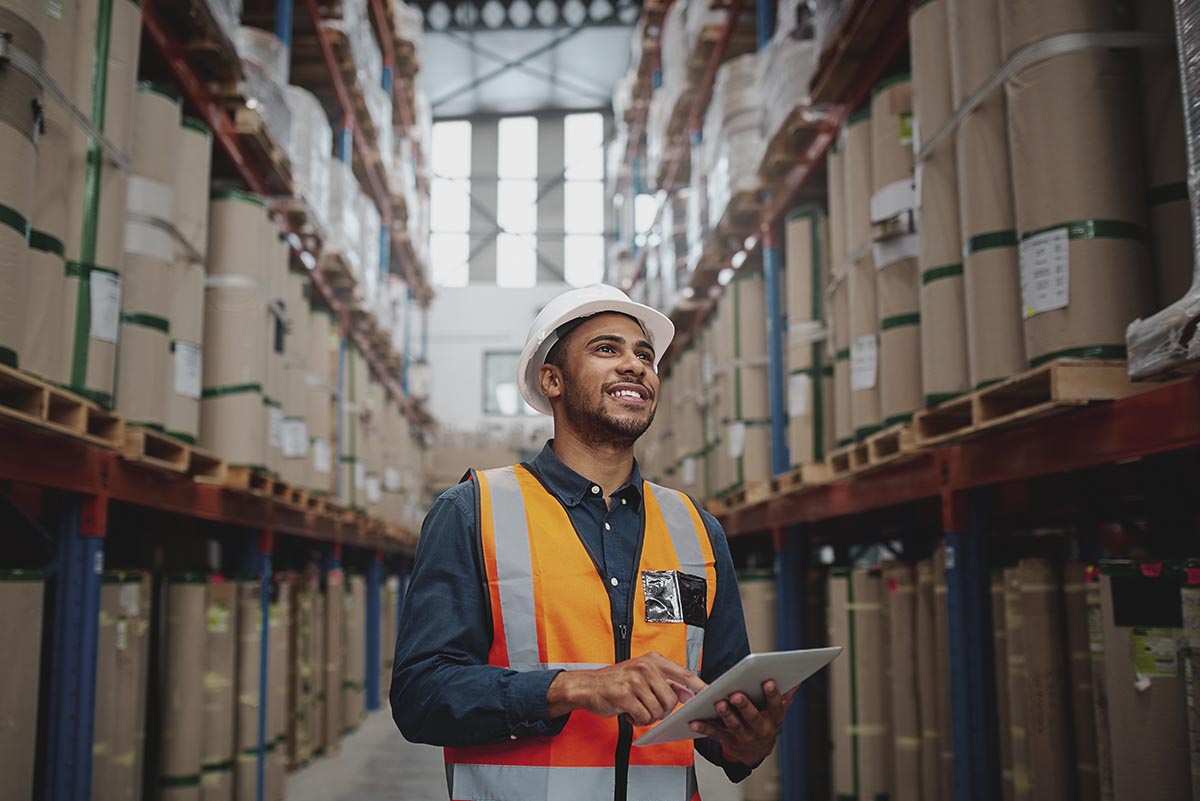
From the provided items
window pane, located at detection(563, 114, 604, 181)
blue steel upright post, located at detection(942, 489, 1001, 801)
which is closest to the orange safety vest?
blue steel upright post, located at detection(942, 489, 1001, 801)

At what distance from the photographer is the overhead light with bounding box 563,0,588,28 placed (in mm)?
19688

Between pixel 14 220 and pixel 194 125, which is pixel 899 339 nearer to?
pixel 14 220

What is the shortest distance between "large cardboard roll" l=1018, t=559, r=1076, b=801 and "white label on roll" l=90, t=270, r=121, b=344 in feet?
10.7

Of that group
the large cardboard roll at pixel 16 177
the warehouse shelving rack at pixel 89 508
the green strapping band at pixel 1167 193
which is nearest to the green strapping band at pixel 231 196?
the warehouse shelving rack at pixel 89 508

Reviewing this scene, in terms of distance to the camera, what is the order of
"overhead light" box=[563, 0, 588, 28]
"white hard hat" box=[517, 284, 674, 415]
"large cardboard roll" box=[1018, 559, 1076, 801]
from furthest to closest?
"overhead light" box=[563, 0, 588, 28], "large cardboard roll" box=[1018, 559, 1076, 801], "white hard hat" box=[517, 284, 674, 415]

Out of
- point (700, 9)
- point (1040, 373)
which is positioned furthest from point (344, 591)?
point (1040, 373)

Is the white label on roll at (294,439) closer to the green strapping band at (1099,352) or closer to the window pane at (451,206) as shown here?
the green strapping band at (1099,352)

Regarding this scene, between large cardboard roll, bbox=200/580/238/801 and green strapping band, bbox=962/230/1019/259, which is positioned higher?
green strapping band, bbox=962/230/1019/259

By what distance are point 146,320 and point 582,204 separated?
18106 mm

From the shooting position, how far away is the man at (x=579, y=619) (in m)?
1.83

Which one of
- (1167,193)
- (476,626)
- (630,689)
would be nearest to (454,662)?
(476,626)

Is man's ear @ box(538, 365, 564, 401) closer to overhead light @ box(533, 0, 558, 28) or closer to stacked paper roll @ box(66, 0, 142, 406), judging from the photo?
stacked paper roll @ box(66, 0, 142, 406)

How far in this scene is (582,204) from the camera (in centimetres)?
2189

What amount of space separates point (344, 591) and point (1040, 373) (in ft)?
24.2
